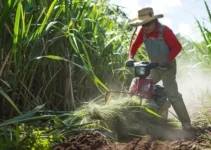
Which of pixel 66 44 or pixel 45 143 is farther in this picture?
pixel 66 44

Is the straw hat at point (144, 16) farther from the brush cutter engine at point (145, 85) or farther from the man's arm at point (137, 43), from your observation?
the brush cutter engine at point (145, 85)

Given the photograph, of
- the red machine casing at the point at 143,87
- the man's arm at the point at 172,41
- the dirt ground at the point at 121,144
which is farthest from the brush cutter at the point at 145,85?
the dirt ground at the point at 121,144

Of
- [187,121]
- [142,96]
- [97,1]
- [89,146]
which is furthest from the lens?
[97,1]

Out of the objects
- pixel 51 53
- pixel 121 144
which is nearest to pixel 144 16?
pixel 51 53

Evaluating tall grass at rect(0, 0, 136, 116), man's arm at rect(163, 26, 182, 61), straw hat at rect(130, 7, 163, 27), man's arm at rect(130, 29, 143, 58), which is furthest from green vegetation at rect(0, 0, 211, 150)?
man's arm at rect(163, 26, 182, 61)

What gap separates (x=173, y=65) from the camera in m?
5.33

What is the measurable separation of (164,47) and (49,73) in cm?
139

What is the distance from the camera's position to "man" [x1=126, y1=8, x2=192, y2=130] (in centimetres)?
507

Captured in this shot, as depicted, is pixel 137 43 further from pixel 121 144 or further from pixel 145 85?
pixel 121 144

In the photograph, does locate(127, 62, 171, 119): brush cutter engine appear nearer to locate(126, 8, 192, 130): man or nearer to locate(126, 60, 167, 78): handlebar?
locate(126, 60, 167, 78): handlebar

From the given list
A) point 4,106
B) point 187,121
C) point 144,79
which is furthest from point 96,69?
point 4,106

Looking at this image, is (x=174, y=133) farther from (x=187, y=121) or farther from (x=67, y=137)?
(x=67, y=137)

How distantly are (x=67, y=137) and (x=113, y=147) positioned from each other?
385 mm

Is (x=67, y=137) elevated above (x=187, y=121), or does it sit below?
above
